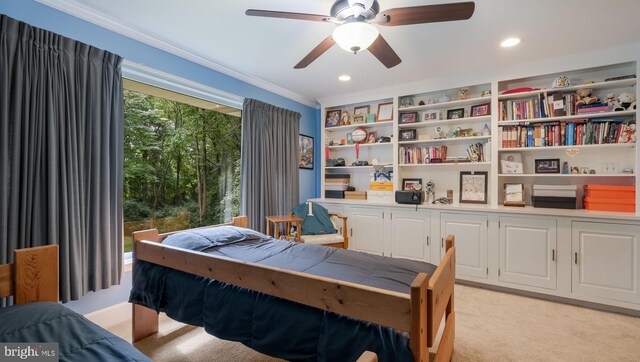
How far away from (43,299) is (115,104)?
5.33 feet

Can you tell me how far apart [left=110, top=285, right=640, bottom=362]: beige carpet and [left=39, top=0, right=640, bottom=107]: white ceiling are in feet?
7.81

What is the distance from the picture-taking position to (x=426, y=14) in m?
1.63

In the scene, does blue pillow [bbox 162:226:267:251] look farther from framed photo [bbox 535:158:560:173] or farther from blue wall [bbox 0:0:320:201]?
framed photo [bbox 535:158:560:173]

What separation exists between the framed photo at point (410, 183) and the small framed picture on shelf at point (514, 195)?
1017 millimetres

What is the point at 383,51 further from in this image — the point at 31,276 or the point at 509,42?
the point at 31,276

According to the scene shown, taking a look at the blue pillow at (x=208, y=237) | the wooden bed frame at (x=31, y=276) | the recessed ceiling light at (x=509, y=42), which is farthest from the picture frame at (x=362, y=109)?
the wooden bed frame at (x=31, y=276)

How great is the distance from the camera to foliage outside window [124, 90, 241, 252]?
8.61ft

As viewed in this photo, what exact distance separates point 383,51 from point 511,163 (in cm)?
225

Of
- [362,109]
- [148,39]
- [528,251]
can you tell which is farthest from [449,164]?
[148,39]

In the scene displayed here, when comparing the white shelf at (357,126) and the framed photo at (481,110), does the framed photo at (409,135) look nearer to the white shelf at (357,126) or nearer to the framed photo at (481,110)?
the white shelf at (357,126)

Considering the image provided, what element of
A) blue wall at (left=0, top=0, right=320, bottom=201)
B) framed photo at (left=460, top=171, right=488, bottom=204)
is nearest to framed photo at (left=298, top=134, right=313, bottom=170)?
blue wall at (left=0, top=0, right=320, bottom=201)

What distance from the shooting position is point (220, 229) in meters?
2.37

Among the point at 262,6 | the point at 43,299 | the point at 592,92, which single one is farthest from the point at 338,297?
the point at 592,92

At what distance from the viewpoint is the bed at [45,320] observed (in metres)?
0.86
